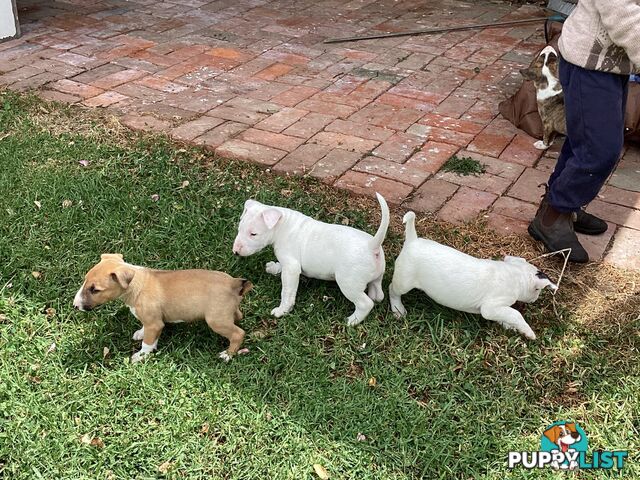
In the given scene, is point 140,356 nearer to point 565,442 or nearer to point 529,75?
point 565,442

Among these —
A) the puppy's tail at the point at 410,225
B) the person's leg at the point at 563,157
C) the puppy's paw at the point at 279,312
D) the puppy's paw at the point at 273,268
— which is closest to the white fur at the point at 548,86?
the person's leg at the point at 563,157

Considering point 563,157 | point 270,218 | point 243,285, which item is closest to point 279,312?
point 243,285

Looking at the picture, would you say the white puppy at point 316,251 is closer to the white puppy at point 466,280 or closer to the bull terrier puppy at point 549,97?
the white puppy at point 466,280

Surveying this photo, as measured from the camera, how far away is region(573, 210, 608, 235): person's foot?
3.56 metres

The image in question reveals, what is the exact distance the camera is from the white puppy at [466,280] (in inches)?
108

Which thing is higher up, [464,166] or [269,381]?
[464,166]

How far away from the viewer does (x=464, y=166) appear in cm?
416

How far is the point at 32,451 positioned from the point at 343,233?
4.97 feet

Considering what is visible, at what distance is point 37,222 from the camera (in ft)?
11.6

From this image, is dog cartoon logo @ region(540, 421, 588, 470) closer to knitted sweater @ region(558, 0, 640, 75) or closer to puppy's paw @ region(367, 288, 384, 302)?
puppy's paw @ region(367, 288, 384, 302)

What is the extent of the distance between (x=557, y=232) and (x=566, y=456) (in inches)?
52.0

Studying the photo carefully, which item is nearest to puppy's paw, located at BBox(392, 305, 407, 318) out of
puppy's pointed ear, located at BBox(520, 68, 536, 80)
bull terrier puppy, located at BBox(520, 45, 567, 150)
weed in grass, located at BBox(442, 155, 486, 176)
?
weed in grass, located at BBox(442, 155, 486, 176)

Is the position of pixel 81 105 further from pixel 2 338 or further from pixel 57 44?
pixel 2 338

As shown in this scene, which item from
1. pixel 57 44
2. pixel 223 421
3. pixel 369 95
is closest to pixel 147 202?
pixel 223 421
